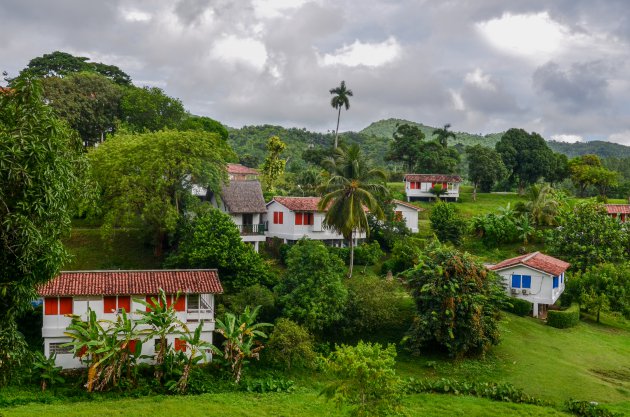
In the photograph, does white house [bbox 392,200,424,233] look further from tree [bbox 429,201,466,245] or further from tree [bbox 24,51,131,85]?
tree [bbox 24,51,131,85]

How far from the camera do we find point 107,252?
44750mm

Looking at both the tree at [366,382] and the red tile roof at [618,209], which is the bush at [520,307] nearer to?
the tree at [366,382]

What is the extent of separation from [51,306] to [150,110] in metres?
34.4

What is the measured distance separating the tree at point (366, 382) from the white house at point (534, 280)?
23236 millimetres

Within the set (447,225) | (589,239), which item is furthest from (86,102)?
(589,239)

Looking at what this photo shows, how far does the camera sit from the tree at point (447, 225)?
2089 inches

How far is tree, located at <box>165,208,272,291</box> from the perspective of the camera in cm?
3772

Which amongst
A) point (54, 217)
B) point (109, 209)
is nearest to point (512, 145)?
point (109, 209)

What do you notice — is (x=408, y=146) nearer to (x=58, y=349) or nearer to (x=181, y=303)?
(x=181, y=303)

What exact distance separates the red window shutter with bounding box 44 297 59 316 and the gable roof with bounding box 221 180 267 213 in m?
19.0

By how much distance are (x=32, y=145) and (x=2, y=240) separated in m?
2.89

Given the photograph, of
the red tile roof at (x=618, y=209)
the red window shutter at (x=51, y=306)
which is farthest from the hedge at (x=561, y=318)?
the red window shutter at (x=51, y=306)

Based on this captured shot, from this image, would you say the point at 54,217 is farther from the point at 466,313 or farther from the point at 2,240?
the point at 466,313

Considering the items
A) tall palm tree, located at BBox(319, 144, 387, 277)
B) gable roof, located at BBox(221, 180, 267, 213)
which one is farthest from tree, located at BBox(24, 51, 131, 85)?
tall palm tree, located at BBox(319, 144, 387, 277)
